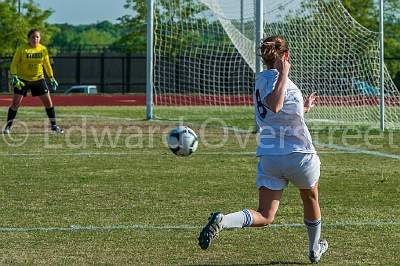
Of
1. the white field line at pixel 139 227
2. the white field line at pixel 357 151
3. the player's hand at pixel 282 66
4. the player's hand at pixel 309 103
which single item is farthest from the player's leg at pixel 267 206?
the white field line at pixel 357 151

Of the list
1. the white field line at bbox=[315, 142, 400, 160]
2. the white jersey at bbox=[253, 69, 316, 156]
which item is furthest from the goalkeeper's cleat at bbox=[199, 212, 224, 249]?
the white field line at bbox=[315, 142, 400, 160]

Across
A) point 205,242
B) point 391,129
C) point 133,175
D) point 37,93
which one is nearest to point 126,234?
point 205,242

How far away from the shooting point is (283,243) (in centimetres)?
760

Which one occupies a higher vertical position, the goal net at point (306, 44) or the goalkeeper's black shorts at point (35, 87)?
the goal net at point (306, 44)

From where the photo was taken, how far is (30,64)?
19578 mm

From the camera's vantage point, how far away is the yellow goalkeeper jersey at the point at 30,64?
771 inches

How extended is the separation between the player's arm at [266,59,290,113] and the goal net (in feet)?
46.0

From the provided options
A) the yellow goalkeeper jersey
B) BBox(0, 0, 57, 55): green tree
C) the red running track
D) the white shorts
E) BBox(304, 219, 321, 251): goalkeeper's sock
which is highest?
BBox(0, 0, 57, 55): green tree

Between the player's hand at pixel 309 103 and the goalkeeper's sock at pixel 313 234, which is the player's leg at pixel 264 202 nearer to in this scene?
the goalkeeper's sock at pixel 313 234

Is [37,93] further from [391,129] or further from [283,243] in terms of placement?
[283,243]

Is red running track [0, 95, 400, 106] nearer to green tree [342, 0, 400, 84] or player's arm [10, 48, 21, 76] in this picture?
player's arm [10, 48, 21, 76]

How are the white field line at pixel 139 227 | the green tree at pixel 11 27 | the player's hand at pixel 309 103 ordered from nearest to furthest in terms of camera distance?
the player's hand at pixel 309 103 < the white field line at pixel 139 227 < the green tree at pixel 11 27

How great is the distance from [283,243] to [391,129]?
1378 cm

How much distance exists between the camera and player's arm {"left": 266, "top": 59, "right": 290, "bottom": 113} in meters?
6.72
